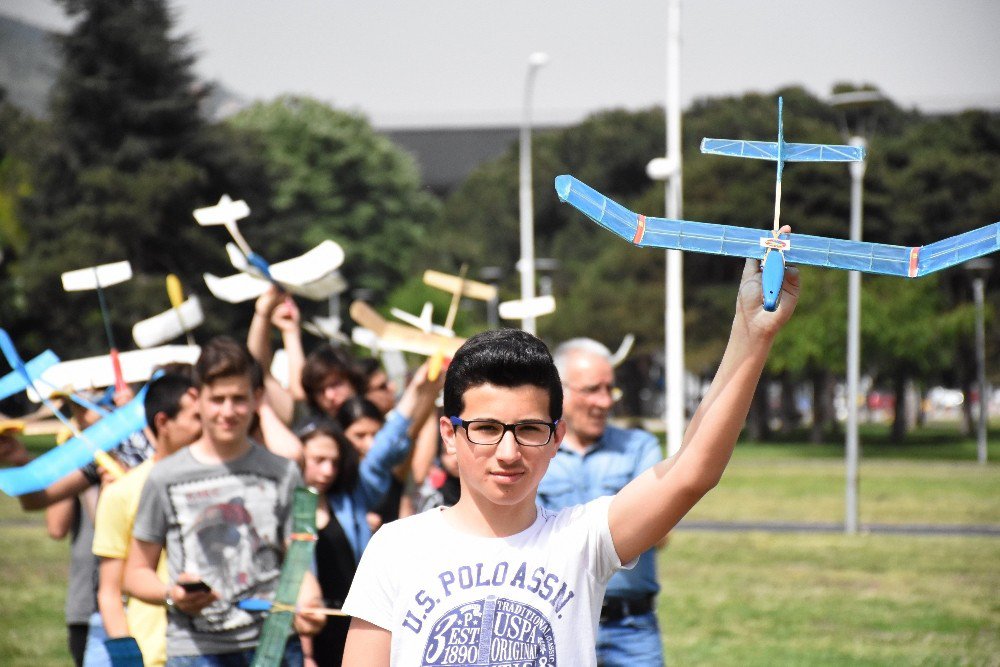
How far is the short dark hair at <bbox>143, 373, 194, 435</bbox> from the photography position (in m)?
5.07

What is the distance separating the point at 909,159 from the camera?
52.2m

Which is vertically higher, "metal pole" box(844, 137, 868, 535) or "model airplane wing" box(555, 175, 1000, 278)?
"model airplane wing" box(555, 175, 1000, 278)

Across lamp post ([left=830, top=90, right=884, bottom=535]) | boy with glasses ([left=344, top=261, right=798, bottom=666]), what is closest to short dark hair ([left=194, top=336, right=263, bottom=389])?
boy with glasses ([left=344, top=261, right=798, bottom=666])

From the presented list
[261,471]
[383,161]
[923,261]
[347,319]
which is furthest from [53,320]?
[923,261]

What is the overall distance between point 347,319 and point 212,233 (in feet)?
23.1

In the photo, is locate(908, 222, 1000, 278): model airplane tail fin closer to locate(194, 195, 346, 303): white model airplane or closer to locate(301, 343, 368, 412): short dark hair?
locate(194, 195, 346, 303): white model airplane

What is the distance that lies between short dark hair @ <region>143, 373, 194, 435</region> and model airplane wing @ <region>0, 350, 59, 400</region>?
0.44 meters

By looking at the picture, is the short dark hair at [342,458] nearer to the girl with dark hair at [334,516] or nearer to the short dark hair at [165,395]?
the girl with dark hair at [334,516]

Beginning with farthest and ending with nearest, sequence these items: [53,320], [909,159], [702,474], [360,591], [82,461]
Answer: [909,159], [53,320], [82,461], [360,591], [702,474]

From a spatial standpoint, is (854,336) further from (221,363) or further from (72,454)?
(72,454)

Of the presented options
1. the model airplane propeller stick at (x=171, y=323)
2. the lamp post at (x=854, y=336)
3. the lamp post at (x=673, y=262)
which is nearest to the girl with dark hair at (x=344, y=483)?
the model airplane propeller stick at (x=171, y=323)

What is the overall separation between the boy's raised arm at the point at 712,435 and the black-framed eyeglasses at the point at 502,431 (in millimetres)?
210

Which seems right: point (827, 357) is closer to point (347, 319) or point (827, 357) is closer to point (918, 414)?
point (347, 319)

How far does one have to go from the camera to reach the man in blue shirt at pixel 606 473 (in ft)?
17.7
